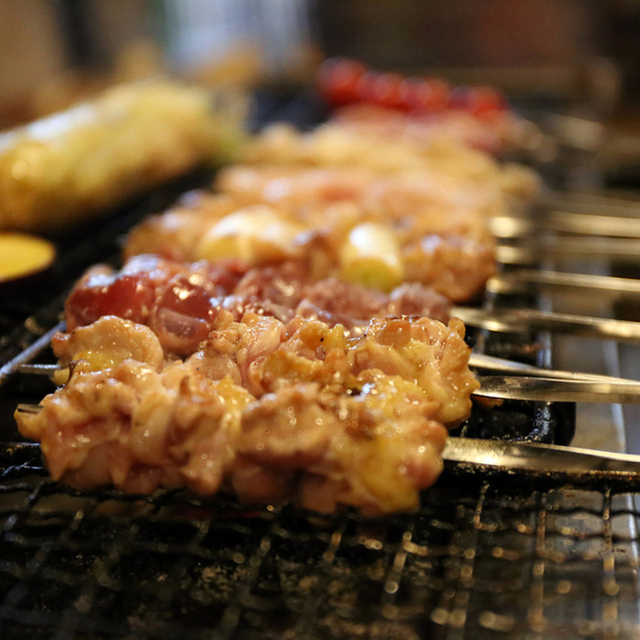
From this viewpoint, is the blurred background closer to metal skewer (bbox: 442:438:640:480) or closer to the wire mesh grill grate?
metal skewer (bbox: 442:438:640:480)

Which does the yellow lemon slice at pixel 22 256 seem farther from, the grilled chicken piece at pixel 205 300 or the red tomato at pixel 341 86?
the red tomato at pixel 341 86

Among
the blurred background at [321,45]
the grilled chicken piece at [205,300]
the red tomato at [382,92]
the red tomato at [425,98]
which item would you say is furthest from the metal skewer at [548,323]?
the blurred background at [321,45]

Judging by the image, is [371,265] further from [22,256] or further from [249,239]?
[22,256]

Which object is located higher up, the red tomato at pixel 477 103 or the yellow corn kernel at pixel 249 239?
the red tomato at pixel 477 103

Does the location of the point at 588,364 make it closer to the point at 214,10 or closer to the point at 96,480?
the point at 96,480

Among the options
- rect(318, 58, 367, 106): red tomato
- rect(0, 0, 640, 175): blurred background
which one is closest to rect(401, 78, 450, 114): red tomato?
rect(318, 58, 367, 106): red tomato

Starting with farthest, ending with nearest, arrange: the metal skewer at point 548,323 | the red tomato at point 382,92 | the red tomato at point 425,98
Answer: the red tomato at point 382,92 < the red tomato at point 425,98 < the metal skewer at point 548,323

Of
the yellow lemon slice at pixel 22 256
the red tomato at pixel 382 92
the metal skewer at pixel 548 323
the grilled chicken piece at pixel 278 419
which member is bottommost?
the metal skewer at pixel 548 323
